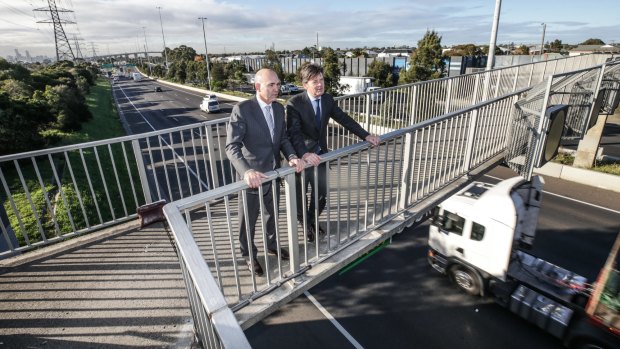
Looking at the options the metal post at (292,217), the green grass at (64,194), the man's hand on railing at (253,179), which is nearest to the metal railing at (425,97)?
the metal post at (292,217)

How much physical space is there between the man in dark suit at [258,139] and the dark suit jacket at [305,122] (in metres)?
0.27

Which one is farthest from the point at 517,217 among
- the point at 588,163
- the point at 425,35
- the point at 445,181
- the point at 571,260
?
the point at 425,35

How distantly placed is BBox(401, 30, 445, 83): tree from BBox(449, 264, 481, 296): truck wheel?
16.4m

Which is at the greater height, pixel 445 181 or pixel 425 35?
pixel 425 35

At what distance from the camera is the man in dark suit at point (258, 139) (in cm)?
287

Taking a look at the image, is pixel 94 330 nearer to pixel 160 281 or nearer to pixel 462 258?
pixel 160 281

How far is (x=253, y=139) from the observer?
303 centimetres

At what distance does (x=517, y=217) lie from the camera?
595 cm

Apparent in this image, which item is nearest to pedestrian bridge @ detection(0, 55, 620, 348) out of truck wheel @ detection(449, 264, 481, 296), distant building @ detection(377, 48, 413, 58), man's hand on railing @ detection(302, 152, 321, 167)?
man's hand on railing @ detection(302, 152, 321, 167)

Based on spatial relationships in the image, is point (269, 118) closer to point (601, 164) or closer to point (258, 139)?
point (258, 139)

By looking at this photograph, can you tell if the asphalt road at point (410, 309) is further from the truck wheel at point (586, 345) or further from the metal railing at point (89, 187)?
the metal railing at point (89, 187)

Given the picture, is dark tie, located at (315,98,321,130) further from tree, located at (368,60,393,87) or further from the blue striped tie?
tree, located at (368,60,393,87)

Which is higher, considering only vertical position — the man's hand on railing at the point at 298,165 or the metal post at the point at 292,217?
the man's hand on railing at the point at 298,165

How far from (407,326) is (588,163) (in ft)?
41.7
